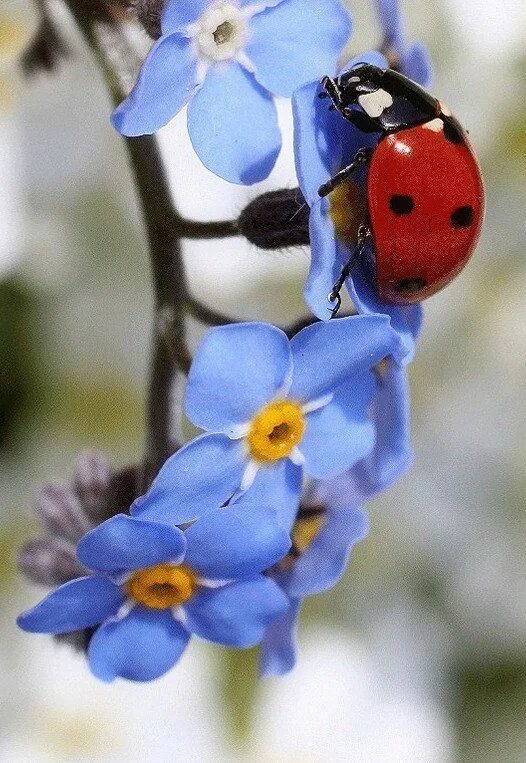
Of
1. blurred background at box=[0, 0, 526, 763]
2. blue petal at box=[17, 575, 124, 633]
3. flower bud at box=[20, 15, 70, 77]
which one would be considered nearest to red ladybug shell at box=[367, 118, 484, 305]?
blue petal at box=[17, 575, 124, 633]

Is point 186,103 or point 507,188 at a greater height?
point 186,103

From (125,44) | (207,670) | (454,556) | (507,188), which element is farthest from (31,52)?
(454,556)

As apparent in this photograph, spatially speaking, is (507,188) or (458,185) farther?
(507,188)

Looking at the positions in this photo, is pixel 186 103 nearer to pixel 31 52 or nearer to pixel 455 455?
pixel 31 52

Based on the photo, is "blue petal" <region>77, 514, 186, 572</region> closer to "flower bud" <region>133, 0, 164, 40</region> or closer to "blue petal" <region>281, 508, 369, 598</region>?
"blue petal" <region>281, 508, 369, 598</region>

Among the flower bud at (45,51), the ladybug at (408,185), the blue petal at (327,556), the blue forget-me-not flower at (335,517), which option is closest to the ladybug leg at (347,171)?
the ladybug at (408,185)

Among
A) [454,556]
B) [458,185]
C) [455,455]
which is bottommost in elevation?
[454,556]

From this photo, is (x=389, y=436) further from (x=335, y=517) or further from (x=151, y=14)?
(x=151, y=14)
